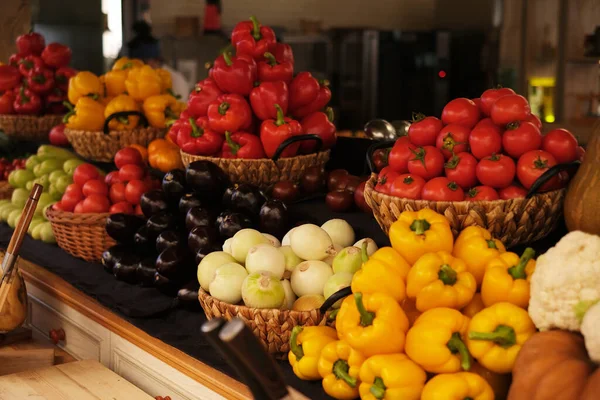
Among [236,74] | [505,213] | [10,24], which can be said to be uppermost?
[10,24]


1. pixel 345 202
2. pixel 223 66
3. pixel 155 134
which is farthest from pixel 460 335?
pixel 155 134

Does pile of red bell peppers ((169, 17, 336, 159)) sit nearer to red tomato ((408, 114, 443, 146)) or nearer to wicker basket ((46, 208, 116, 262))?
wicker basket ((46, 208, 116, 262))

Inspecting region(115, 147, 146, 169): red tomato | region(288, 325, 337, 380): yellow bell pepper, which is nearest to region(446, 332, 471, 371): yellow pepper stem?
region(288, 325, 337, 380): yellow bell pepper

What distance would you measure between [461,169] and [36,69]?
3.32 meters

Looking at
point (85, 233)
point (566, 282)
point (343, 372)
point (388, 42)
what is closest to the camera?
point (566, 282)

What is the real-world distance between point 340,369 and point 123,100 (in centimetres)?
243

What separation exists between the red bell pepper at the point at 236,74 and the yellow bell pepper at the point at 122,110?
38.4 inches

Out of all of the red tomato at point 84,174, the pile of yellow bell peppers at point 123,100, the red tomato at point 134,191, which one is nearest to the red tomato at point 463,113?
the red tomato at point 134,191

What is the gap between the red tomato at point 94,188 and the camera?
10.5ft

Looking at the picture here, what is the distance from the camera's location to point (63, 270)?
303cm

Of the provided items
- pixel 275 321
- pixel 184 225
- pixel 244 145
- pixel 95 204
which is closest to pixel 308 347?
pixel 275 321

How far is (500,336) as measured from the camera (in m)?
1.55

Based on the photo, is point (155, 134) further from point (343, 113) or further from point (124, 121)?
point (343, 113)

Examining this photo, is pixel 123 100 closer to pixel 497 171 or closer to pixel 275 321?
pixel 275 321
